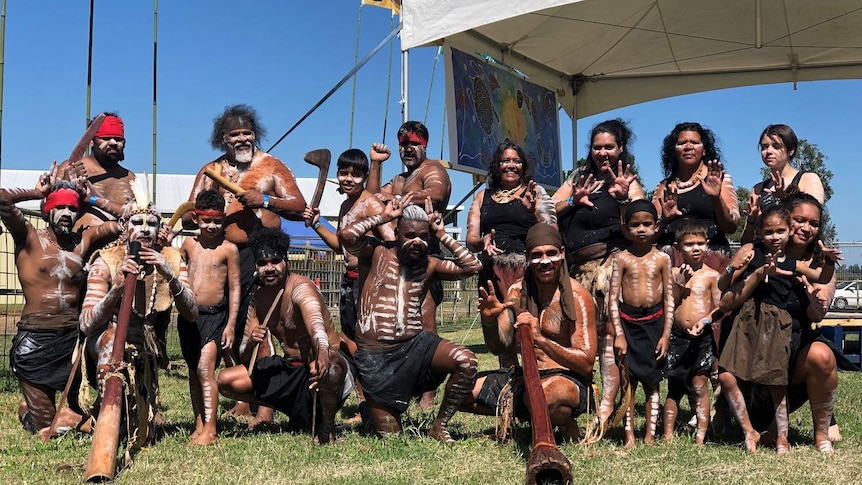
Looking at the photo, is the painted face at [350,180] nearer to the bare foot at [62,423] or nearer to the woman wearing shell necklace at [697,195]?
the woman wearing shell necklace at [697,195]

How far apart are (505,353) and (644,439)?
0.97 metres

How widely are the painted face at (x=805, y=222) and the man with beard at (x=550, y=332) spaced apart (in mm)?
1200

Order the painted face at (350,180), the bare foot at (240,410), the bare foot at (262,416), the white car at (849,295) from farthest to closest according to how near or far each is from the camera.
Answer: the white car at (849,295) < the painted face at (350,180) < the bare foot at (240,410) < the bare foot at (262,416)

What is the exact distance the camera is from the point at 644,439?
14.3 feet

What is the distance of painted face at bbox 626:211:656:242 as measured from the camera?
439 centimetres

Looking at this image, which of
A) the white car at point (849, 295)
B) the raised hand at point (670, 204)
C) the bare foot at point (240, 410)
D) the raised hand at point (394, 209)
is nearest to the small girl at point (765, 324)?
the raised hand at point (670, 204)

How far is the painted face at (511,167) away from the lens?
5.01 metres

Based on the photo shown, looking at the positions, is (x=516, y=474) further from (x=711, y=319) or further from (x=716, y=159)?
(x=716, y=159)

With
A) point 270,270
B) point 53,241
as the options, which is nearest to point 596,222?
point 270,270

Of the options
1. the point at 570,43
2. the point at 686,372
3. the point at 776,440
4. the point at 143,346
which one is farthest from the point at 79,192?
the point at 570,43

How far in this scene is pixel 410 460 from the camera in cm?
390

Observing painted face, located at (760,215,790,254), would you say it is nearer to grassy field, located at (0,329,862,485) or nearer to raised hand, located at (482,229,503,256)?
grassy field, located at (0,329,862,485)

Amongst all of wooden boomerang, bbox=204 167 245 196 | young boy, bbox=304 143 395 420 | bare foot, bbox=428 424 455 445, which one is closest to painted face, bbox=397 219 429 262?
young boy, bbox=304 143 395 420

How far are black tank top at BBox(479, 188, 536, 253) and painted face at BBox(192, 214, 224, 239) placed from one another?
69.6 inches
